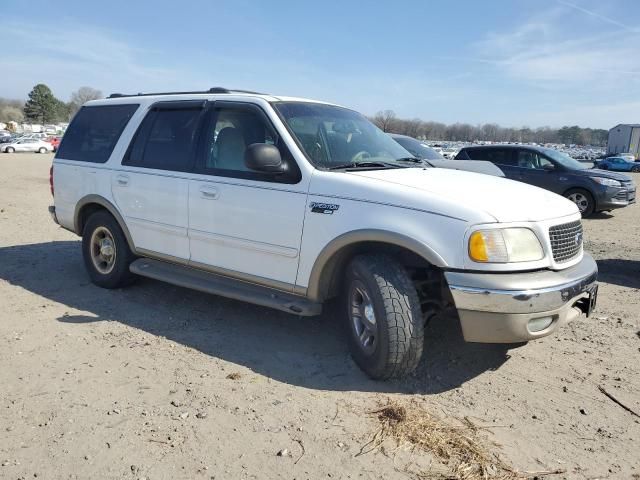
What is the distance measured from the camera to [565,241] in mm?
3488

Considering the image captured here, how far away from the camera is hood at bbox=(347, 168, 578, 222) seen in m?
3.25

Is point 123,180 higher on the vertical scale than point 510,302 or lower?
higher

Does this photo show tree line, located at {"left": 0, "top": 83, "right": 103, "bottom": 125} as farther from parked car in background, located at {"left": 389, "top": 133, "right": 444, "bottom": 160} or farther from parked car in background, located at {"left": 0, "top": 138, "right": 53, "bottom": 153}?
parked car in background, located at {"left": 389, "top": 133, "right": 444, "bottom": 160}

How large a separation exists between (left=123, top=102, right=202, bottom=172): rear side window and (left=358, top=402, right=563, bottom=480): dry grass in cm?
278

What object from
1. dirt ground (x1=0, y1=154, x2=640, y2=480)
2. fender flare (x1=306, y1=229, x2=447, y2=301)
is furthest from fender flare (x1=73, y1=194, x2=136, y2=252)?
fender flare (x1=306, y1=229, x2=447, y2=301)

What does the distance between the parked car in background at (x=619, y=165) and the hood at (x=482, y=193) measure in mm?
41976

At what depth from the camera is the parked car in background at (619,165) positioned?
4038cm

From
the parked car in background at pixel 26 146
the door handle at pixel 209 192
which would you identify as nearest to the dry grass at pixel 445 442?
the door handle at pixel 209 192

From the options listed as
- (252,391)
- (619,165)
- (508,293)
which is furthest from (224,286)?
(619,165)

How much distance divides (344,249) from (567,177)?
1028cm

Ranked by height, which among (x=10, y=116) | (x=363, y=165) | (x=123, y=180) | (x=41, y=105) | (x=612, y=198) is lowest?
(x=612, y=198)

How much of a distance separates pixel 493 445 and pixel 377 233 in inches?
56.3

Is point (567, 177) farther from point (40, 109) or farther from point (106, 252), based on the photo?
point (40, 109)

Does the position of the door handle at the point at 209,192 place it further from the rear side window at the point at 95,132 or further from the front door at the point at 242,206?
the rear side window at the point at 95,132
